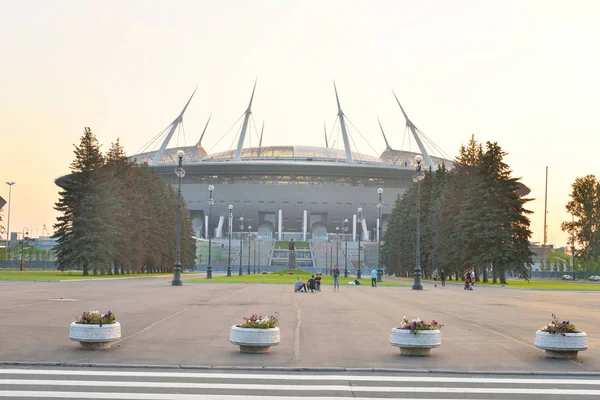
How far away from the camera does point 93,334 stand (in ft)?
47.8

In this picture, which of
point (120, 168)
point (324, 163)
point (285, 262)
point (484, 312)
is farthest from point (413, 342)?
point (324, 163)

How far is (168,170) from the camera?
178125 mm

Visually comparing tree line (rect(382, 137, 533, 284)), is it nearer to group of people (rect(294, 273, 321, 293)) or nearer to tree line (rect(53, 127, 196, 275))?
group of people (rect(294, 273, 321, 293))

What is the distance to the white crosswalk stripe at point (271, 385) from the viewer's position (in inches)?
406

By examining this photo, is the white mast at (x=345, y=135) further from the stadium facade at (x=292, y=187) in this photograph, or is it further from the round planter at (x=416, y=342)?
the round planter at (x=416, y=342)

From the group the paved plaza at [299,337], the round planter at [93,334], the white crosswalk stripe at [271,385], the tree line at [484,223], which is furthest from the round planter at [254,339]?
the tree line at [484,223]

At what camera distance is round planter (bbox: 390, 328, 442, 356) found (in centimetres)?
1438

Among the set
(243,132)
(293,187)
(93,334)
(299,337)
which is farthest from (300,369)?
(243,132)

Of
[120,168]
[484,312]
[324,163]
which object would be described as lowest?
[484,312]

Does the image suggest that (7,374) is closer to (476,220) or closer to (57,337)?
(57,337)

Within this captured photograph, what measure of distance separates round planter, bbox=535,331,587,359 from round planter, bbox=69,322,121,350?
8049 millimetres

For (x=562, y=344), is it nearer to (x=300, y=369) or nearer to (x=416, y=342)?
(x=416, y=342)

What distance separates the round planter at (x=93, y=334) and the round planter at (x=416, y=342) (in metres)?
5.34

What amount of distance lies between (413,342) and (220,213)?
17288cm
